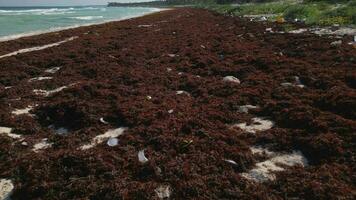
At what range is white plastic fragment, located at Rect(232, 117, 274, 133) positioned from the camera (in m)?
A: 8.25

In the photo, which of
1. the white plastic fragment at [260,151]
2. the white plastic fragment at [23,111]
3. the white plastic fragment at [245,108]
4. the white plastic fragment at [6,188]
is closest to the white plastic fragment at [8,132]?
the white plastic fragment at [23,111]

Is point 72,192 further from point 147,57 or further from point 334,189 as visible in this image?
point 147,57

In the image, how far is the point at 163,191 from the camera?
5.87m

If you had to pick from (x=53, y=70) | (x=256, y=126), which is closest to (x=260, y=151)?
(x=256, y=126)

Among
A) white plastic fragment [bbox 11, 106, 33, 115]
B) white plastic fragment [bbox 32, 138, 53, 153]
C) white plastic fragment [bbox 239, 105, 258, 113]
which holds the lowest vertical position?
white plastic fragment [bbox 11, 106, 33, 115]

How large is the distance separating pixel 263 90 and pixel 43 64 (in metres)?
10.1

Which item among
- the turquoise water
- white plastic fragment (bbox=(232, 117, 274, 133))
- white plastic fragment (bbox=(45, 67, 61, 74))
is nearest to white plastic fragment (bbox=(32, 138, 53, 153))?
white plastic fragment (bbox=(232, 117, 274, 133))

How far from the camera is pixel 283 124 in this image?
27.5 ft

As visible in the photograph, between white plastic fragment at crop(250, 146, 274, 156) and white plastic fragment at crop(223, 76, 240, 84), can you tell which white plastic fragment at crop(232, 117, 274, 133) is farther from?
white plastic fragment at crop(223, 76, 240, 84)

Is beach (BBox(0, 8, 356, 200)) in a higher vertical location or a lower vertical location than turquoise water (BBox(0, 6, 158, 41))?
higher

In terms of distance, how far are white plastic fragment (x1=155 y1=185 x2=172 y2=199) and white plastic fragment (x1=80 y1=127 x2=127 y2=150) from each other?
2330mm

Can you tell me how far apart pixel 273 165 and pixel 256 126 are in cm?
195

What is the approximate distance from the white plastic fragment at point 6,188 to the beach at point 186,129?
0.11 ft

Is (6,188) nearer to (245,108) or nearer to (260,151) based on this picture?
(260,151)
